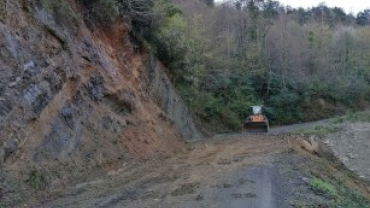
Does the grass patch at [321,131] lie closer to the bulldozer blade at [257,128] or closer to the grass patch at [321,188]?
the bulldozer blade at [257,128]

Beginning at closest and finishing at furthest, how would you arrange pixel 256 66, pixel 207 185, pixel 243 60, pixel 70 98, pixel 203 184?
pixel 207 185
pixel 203 184
pixel 70 98
pixel 256 66
pixel 243 60

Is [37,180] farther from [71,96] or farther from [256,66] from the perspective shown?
[256,66]

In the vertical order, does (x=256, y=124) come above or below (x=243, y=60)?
below

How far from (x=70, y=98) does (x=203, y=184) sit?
17.4 ft

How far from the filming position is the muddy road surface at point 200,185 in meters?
8.56

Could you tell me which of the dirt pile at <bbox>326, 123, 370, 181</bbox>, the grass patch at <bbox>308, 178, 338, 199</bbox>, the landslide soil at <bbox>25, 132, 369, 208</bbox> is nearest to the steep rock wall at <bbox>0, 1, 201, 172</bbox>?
the landslide soil at <bbox>25, 132, 369, 208</bbox>

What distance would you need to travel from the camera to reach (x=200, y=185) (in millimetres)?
9984

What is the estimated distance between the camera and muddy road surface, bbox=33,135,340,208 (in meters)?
8.56

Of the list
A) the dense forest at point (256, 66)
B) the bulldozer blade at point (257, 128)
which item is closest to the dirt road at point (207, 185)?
the dense forest at point (256, 66)

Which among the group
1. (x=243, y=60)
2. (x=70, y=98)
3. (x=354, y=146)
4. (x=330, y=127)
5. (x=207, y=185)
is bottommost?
(x=354, y=146)

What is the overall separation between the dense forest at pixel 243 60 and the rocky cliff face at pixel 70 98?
51.6 inches

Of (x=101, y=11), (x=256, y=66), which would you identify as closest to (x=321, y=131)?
(x=101, y=11)

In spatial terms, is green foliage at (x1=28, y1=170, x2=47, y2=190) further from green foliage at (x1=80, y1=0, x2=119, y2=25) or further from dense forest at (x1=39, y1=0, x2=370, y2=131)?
green foliage at (x1=80, y1=0, x2=119, y2=25)

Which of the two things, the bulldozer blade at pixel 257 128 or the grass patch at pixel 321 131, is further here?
the bulldozer blade at pixel 257 128
